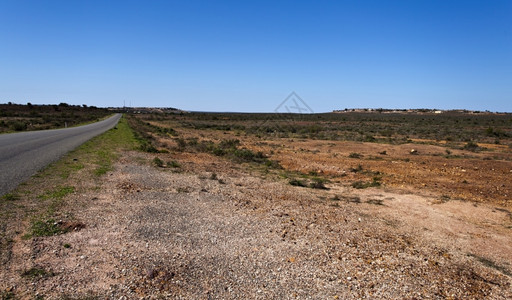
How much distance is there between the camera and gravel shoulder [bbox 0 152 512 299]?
440cm

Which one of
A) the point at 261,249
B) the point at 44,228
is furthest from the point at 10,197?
the point at 261,249

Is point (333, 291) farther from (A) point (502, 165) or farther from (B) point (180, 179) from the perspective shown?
(A) point (502, 165)

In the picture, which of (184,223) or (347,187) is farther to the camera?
(347,187)

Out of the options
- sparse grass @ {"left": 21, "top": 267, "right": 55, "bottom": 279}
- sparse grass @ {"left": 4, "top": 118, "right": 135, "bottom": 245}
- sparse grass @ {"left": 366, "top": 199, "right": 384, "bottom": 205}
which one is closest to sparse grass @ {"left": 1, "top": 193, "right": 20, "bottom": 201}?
sparse grass @ {"left": 4, "top": 118, "right": 135, "bottom": 245}

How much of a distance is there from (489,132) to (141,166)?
42.2 meters

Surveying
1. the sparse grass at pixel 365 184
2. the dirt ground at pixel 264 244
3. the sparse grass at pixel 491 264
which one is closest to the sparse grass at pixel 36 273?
the dirt ground at pixel 264 244

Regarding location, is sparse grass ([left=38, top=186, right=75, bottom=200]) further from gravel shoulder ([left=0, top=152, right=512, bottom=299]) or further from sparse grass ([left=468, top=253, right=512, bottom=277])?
sparse grass ([left=468, top=253, right=512, bottom=277])

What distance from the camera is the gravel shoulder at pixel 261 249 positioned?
440 centimetres

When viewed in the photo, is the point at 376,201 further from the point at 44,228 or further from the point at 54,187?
the point at 54,187

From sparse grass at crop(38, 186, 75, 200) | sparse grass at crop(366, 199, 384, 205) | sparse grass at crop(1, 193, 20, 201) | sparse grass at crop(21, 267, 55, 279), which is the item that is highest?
sparse grass at crop(1, 193, 20, 201)

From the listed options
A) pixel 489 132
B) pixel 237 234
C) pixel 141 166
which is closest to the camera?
pixel 237 234

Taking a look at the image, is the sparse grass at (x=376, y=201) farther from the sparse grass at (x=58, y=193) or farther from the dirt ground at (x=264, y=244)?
the sparse grass at (x=58, y=193)

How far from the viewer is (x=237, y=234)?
6.36 metres

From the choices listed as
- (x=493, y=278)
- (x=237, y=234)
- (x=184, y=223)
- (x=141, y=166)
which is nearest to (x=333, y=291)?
(x=237, y=234)
